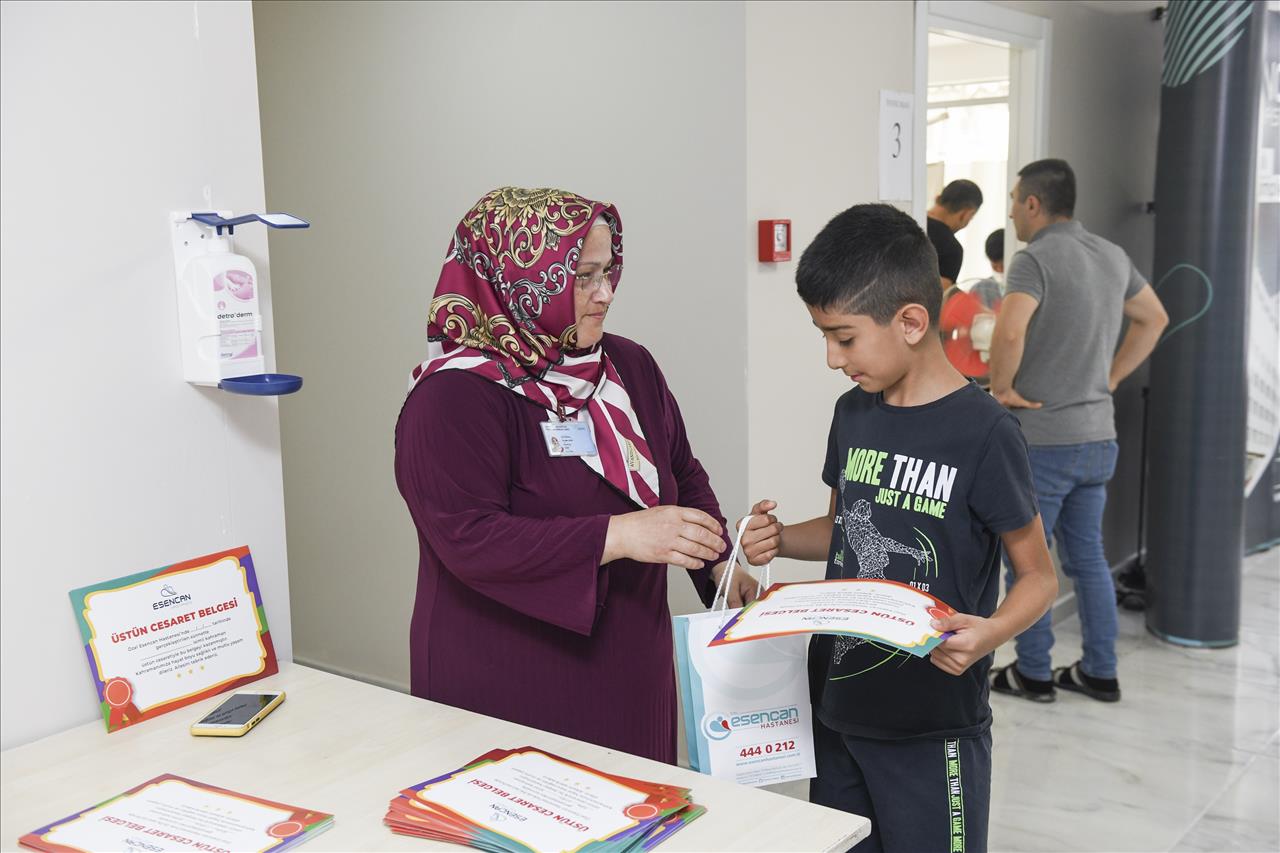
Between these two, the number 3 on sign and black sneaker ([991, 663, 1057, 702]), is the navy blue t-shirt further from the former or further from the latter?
black sneaker ([991, 663, 1057, 702])

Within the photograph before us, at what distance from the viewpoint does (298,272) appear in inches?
151

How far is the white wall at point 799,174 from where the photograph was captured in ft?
9.46

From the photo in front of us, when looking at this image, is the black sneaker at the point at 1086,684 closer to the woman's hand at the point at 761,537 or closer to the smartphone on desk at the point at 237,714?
the woman's hand at the point at 761,537

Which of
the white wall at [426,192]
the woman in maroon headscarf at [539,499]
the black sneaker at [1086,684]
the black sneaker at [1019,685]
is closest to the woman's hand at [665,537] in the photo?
the woman in maroon headscarf at [539,499]

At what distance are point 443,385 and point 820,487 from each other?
1.74 metres

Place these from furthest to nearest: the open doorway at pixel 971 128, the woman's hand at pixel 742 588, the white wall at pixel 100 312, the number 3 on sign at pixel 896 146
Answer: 1. the open doorway at pixel 971 128
2. the number 3 on sign at pixel 896 146
3. the woman's hand at pixel 742 588
4. the white wall at pixel 100 312

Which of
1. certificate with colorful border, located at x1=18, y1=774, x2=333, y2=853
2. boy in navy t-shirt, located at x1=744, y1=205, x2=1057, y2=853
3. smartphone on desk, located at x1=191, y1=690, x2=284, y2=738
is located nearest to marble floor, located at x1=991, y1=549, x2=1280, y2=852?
boy in navy t-shirt, located at x1=744, y1=205, x2=1057, y2=853

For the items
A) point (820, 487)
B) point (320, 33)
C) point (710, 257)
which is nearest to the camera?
point (710, 257)

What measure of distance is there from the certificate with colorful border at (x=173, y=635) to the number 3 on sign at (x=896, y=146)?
7.27 feet

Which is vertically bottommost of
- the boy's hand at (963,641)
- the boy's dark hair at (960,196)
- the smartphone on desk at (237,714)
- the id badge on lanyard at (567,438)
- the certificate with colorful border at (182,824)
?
the certificate with colorful border at (182,824)

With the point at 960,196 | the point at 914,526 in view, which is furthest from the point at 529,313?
the point at 960,196

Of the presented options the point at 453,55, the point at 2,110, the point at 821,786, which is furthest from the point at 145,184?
the point at 453,55

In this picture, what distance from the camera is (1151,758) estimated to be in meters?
3.32

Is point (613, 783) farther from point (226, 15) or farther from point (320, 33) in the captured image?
point (320, 33)
